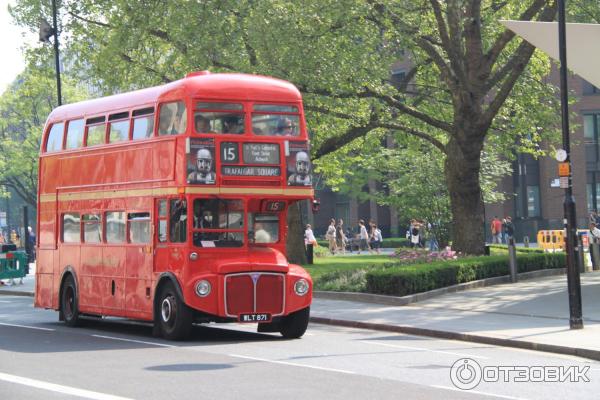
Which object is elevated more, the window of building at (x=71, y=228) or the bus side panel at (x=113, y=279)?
the window of building at (x=71, y=228)

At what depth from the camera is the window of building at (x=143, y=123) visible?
19.4 m

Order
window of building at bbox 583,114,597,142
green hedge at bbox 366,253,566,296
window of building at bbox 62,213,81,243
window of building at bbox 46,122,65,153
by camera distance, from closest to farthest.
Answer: window of building at bbox 62,213,81,243 → window of building at bbox 46,122,65,153 → green hedge at bbox 366,253,566,296 → window of building at bbox 583,114,597,142

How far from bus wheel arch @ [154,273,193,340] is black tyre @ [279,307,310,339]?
1.77m

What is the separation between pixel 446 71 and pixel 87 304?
46.3 feet

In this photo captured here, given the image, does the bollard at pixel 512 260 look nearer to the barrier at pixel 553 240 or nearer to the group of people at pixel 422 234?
the barrier at pixel 553 240

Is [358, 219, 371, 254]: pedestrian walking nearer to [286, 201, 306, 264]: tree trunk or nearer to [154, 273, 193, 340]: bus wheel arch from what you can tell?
[286, 201, 306, 264]: tree trunk

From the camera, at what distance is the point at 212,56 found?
1337 inches

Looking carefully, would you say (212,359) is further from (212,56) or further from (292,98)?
(212,56)

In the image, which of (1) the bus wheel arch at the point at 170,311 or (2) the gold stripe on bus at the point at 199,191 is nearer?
(1) the bus wheel arch at the point at 170,311

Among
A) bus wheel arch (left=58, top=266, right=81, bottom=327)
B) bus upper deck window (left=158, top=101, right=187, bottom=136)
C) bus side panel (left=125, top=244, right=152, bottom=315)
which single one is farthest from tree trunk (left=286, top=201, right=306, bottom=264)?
bus upper deck window (left=158, top=101, right=187, bottom=136)

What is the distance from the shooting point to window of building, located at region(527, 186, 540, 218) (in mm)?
68875

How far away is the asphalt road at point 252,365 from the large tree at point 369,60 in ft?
36.9

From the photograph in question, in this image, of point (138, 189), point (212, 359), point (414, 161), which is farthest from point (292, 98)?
point (414, 161)

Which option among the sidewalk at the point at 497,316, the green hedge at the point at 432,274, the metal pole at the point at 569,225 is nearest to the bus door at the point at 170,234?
the sidewalk at the point at 497,316
